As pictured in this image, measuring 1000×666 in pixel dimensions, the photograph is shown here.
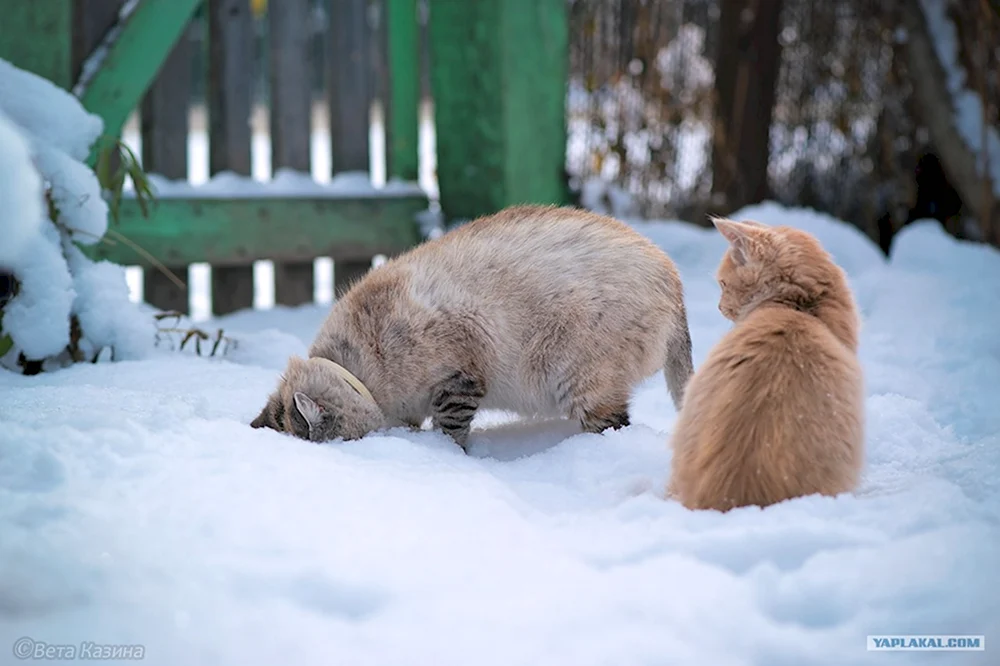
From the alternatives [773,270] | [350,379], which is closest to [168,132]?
[350,379]

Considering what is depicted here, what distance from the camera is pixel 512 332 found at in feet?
10.0

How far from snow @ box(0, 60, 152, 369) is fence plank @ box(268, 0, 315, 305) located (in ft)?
5.06

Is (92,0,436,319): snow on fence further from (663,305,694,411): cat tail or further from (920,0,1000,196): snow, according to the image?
(920,0,1000,196): snow

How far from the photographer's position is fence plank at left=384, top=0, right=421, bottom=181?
5457mm

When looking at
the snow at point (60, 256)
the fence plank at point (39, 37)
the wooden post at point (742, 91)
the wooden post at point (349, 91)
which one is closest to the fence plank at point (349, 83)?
the wooden post at point (349, 91)

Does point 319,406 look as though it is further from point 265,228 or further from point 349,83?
point 349,83

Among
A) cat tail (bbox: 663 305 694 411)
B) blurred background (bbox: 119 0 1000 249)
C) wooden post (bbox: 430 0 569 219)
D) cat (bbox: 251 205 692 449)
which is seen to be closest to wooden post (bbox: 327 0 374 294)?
wooden post (bbox: 430 0 569 219)

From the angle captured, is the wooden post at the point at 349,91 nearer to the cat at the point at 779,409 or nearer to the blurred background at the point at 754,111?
the blurred background at the point at 754,111

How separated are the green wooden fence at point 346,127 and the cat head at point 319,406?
202 cm

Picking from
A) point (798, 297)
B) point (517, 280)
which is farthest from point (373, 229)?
point (798, 297)

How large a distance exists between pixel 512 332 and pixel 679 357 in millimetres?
557

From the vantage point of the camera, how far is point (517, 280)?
3.07 metres

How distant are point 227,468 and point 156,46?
8.67 ft

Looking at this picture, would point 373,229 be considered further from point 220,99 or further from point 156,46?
point 156,46
